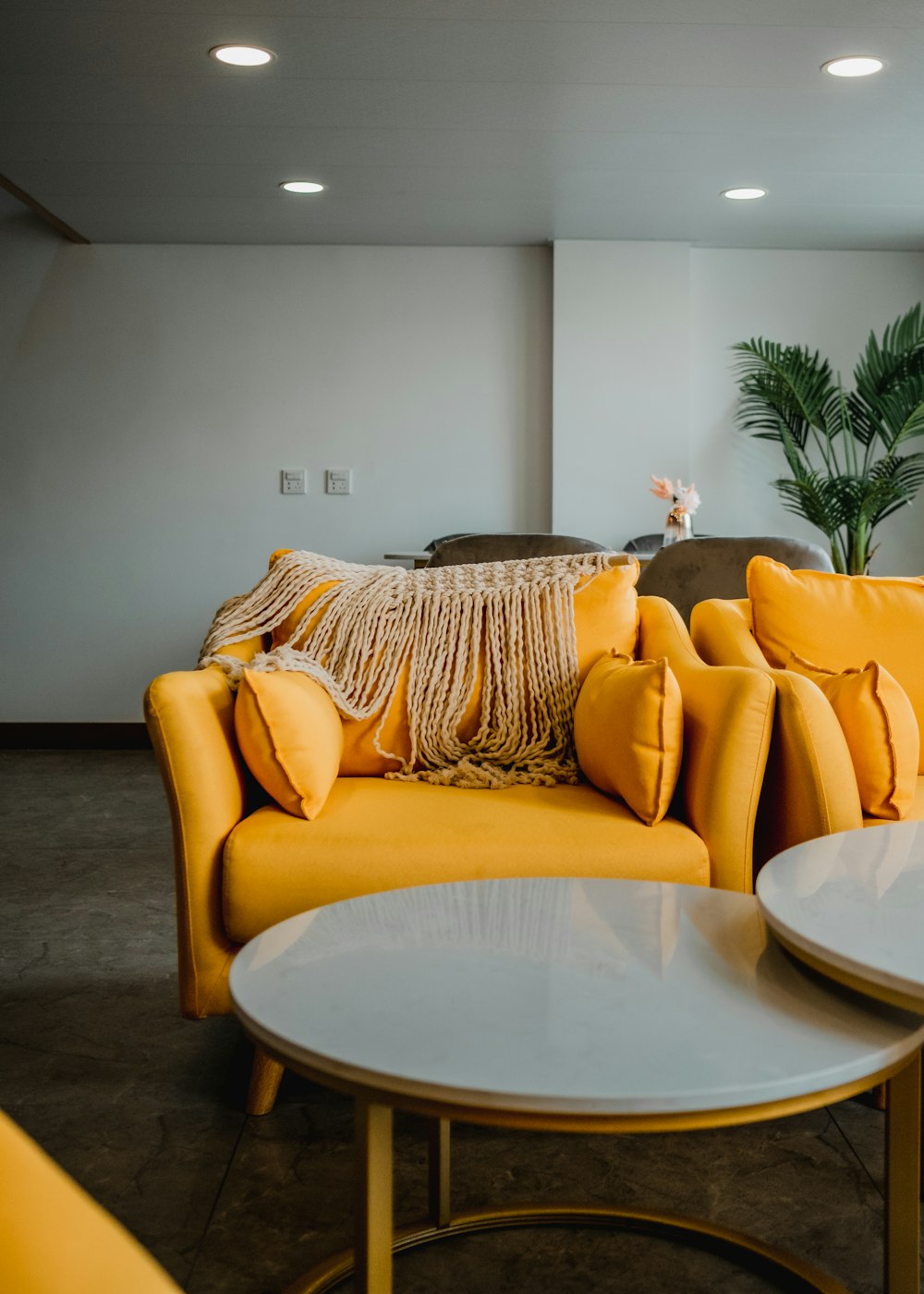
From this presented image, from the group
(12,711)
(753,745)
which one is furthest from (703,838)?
(12,711)

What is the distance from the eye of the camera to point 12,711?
18.0 ft

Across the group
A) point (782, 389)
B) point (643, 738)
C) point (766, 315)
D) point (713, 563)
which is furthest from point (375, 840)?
point (766, 315)

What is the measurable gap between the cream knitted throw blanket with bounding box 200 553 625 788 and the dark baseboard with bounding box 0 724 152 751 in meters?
3.22

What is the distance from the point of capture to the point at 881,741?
1.94 metres

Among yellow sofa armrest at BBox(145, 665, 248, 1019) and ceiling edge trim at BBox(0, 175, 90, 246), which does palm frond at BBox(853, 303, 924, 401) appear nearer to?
ceiling edge trim at BBox(0, 175, 90, 246)

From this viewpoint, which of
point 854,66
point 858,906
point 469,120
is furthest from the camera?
point 469,120

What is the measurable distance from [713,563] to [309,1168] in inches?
78.0

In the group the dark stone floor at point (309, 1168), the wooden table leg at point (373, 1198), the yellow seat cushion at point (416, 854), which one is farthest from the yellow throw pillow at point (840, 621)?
the wooden table leg at point (373, 1198)

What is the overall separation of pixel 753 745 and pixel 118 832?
2.51 metres

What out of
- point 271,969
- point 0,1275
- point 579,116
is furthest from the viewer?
point 579,116

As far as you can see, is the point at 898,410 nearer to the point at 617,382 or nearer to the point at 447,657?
the point at 617,382

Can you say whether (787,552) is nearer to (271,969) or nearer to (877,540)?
(271,969)

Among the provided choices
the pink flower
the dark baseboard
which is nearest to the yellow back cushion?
the pink flower

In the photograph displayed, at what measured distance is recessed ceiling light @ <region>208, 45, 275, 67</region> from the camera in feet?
10.4
